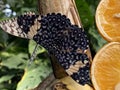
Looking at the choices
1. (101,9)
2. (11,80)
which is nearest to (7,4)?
(11,80)

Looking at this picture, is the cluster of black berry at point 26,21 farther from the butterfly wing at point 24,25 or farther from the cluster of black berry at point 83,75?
the cluster of black berry at point 83,75

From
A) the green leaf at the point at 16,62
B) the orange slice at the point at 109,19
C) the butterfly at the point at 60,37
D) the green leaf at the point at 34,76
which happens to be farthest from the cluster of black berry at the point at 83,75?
the green leaf at the point at 16,62

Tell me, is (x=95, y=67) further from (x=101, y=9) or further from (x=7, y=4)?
(x=7, y=4)

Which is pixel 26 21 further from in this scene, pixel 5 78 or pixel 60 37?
pixel 5 78

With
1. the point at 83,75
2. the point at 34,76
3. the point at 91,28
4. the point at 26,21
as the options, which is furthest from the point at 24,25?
the point at 91,28

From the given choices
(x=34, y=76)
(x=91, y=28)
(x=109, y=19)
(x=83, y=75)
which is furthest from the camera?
(x=91, y=28)
